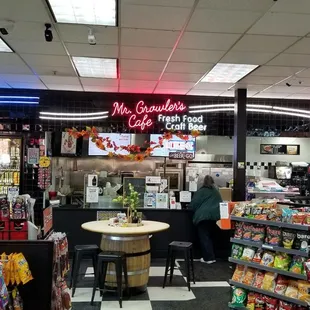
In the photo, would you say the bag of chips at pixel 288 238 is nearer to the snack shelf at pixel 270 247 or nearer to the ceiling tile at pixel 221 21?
the snack shelf at pixel 270 247

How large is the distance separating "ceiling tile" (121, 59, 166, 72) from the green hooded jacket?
239cm

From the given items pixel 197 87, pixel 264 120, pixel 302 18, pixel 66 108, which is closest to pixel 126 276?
pixel 302 18

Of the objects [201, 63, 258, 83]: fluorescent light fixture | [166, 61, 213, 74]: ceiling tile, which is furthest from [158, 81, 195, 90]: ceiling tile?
[166, 61, 213, 74]: ceiling tile

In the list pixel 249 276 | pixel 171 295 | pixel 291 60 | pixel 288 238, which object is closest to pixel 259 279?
pixel 249 276

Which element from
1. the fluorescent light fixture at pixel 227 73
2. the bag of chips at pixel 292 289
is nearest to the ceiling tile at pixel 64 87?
the fluorescent light fixture at pixel 227 73

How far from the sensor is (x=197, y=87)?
736cm

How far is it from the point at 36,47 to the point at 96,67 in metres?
1.18

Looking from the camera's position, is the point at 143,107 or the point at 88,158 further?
the point at 88,158

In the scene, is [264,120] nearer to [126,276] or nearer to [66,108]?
[66,108]

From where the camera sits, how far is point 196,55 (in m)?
5.18

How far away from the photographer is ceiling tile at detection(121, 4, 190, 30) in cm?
365

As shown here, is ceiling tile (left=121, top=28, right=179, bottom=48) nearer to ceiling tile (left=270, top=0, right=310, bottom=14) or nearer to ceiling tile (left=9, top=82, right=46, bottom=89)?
ceiling tile (left=270, top=0, right=310, bottom=14)

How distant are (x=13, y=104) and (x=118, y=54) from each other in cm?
387

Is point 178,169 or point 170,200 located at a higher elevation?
point 178,169
